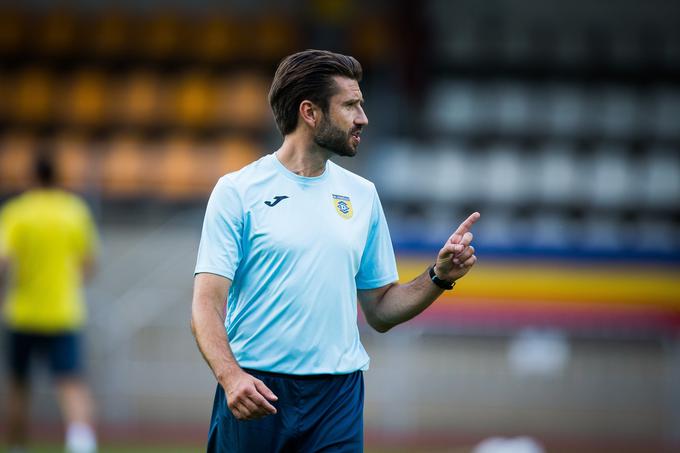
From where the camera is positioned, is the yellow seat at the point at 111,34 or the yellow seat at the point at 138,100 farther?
the yellow seat at the point at 111,34

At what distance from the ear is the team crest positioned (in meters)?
0.26

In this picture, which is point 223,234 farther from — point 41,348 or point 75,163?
point 75,163

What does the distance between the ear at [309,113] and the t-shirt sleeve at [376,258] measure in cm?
38

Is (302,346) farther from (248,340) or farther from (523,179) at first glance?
(523,179)

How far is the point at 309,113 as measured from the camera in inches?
148

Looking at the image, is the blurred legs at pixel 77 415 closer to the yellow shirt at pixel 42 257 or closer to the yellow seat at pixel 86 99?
the yellow shirt at pixel 42 257

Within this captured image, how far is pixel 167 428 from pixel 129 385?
0.66m

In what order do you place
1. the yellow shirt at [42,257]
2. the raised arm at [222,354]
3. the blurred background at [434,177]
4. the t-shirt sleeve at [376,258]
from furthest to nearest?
the blurred background at [434,177], the yellow shirt at [42,257], the t-shirt sleeve at [376,258], the raised arm at [222,354]

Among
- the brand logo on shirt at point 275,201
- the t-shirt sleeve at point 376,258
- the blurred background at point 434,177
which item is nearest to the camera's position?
the brand logo on shirt at point 275,201

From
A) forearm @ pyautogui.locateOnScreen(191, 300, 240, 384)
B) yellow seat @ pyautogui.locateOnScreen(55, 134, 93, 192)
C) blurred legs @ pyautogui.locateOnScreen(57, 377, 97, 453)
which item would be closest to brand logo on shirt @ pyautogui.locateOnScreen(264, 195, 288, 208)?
forearm @ pyautogui.locateOnScreen(191, 300, 240, 384)

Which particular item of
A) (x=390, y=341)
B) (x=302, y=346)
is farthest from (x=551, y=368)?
(x=302, y=346)

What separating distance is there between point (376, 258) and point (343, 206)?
30cm

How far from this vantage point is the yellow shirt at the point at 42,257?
26.3ft

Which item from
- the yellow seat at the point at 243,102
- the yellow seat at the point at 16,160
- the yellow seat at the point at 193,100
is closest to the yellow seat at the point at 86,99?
the yellow seat at the point at 16,160
